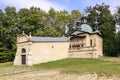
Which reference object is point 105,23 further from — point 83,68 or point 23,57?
point 83,68

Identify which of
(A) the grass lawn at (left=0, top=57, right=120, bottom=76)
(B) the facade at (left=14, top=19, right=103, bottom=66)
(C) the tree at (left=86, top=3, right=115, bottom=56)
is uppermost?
(C) the tree at (left=86, top=3, right=115, bottom=56)

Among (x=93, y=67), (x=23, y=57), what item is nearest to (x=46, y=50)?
(x=23, y=57)

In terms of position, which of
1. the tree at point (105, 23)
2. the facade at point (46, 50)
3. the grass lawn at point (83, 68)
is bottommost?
the grass lawn at point (83, 68)

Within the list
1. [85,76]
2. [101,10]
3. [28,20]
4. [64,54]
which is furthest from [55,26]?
[85,76]

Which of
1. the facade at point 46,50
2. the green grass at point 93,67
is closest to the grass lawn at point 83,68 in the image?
the green grass at point 93,67

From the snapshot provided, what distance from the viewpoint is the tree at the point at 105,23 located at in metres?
65.1

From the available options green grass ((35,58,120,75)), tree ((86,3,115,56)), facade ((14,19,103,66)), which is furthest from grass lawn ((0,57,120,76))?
tree ((86,3,115,56))

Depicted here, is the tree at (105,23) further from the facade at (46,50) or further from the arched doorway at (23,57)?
the arched doorway at (23,57)

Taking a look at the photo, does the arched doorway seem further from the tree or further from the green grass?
the tree

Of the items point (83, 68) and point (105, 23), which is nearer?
point (83, 68)

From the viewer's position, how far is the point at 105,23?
65250mm

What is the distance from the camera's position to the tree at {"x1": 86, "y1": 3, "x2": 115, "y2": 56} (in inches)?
2562

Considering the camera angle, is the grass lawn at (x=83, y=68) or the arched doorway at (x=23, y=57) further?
the arched doorway at (x=23, y=57)

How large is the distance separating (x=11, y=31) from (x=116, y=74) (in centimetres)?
4519
